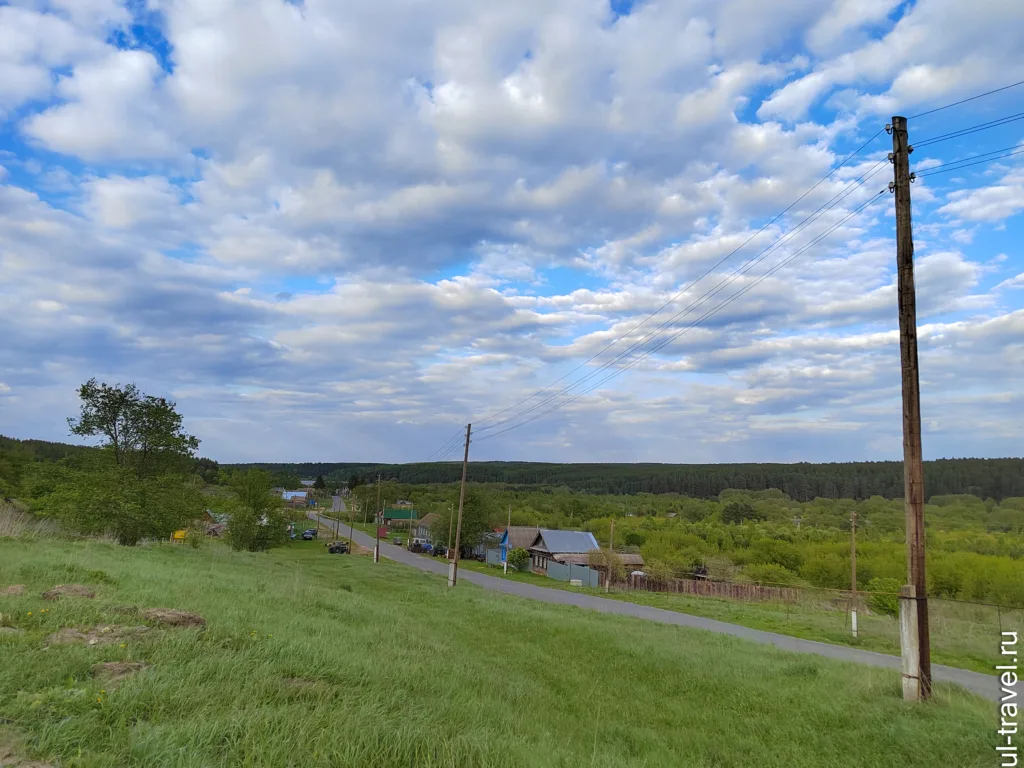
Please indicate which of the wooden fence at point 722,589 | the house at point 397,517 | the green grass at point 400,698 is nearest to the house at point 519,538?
the wooden fence at point 722,589

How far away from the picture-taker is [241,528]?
5378 cm

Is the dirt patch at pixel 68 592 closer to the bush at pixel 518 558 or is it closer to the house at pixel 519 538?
the bush at pixel 518 558

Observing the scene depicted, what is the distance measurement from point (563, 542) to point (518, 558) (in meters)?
5.64

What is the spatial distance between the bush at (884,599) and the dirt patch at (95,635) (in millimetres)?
42752

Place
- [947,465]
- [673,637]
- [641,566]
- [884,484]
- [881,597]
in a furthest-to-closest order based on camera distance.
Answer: [884,484] < [947,465] < [641,566] < [881,597] < [673,637]

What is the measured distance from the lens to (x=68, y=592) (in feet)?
29.1

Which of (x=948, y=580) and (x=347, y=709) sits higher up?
(x=347, y=709)

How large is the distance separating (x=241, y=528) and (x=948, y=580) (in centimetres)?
6087

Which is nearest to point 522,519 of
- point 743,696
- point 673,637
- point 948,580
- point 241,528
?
point 241,528

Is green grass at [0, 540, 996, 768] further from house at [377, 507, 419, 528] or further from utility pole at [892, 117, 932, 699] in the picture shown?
house at [377, 507, 419, 528]

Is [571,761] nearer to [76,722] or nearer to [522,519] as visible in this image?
[76,722]

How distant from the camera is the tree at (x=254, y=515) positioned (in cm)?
5388

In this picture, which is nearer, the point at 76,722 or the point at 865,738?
the point at 76,722

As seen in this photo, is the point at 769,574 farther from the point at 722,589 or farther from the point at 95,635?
the point at 95,635
